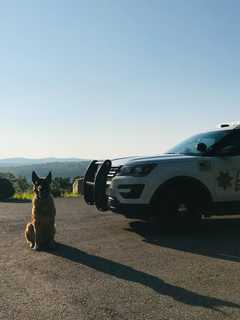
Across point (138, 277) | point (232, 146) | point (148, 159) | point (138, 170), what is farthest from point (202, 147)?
point (138, 277)

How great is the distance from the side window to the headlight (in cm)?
138

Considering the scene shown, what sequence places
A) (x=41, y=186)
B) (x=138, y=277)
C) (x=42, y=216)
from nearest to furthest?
1. (x=138, y=277)
2. (x=42, y=216)
3. (x=41, y=186)

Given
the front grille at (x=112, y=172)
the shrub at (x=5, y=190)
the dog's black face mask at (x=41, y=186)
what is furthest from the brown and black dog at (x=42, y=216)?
the shrub at (x=5, y=190)

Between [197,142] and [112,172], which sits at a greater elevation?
[197,142]

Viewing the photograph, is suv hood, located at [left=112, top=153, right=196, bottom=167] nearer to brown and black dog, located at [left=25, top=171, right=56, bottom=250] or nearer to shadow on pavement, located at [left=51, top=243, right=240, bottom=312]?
brown and black dog, located at [left=25, top=171, right=56, bottom=250]

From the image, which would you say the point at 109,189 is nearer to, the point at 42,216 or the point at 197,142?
the point at 42,216

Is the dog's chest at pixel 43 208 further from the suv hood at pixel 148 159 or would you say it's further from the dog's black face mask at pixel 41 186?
the suv hood at pixel 148 159

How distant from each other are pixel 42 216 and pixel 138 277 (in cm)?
209

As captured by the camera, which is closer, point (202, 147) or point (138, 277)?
point (138, 277)

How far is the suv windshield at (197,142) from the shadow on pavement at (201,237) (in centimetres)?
144

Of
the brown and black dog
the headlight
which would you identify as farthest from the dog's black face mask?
the headlight

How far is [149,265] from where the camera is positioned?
19.7 ft

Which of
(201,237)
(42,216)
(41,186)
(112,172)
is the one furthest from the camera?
(112,172)

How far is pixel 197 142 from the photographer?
9.15 metres
